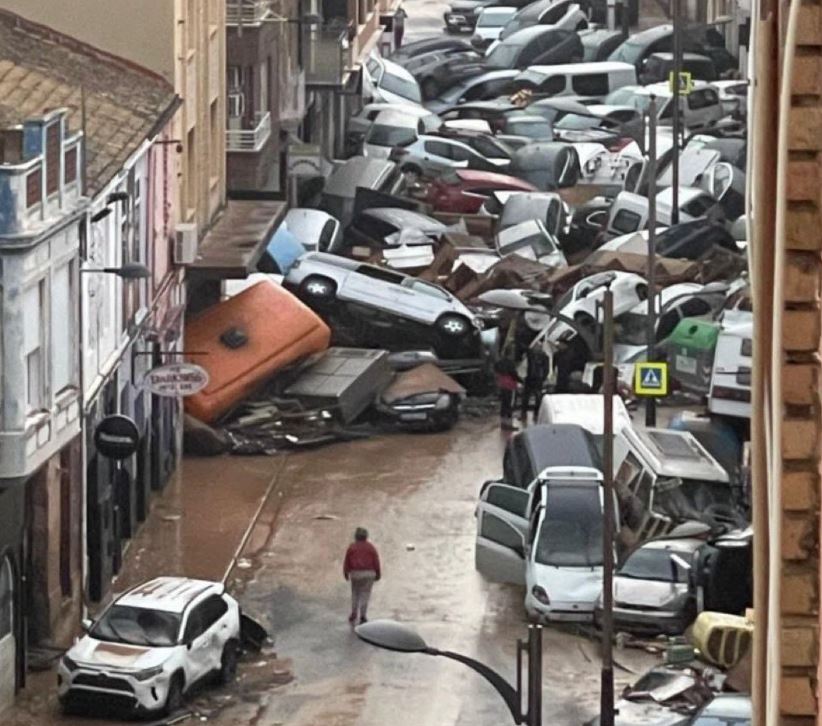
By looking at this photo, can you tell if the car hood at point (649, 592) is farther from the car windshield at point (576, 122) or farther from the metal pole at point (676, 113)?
Result: the car windshield at point (576, 122)

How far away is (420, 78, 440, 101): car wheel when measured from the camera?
7912cm

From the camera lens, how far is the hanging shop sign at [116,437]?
1187 inches

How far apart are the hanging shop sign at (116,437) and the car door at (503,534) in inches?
170

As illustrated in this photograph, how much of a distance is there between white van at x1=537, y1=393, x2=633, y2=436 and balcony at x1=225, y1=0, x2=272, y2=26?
9637 mm

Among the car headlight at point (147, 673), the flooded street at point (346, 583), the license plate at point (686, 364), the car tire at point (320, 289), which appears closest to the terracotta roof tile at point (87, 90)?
the flooded street at point (346, 583)

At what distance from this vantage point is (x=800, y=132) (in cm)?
632

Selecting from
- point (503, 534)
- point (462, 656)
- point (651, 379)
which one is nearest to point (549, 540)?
point (503, 534)

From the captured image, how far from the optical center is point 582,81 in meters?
76.3

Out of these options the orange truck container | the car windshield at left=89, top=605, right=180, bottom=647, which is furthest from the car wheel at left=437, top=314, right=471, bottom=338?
the car windshield at left=89, top=605, right=180, bottom=647

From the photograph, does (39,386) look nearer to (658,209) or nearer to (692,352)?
(692,352)

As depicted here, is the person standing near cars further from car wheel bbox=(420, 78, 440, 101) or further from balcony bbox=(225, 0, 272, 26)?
car wheel bbox=(420, 78, 440, 101)

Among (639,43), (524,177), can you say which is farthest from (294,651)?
(639,43)

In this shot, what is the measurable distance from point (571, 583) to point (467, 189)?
29643 millimetres

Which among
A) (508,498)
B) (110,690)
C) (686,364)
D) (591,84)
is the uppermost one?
(508,498)
